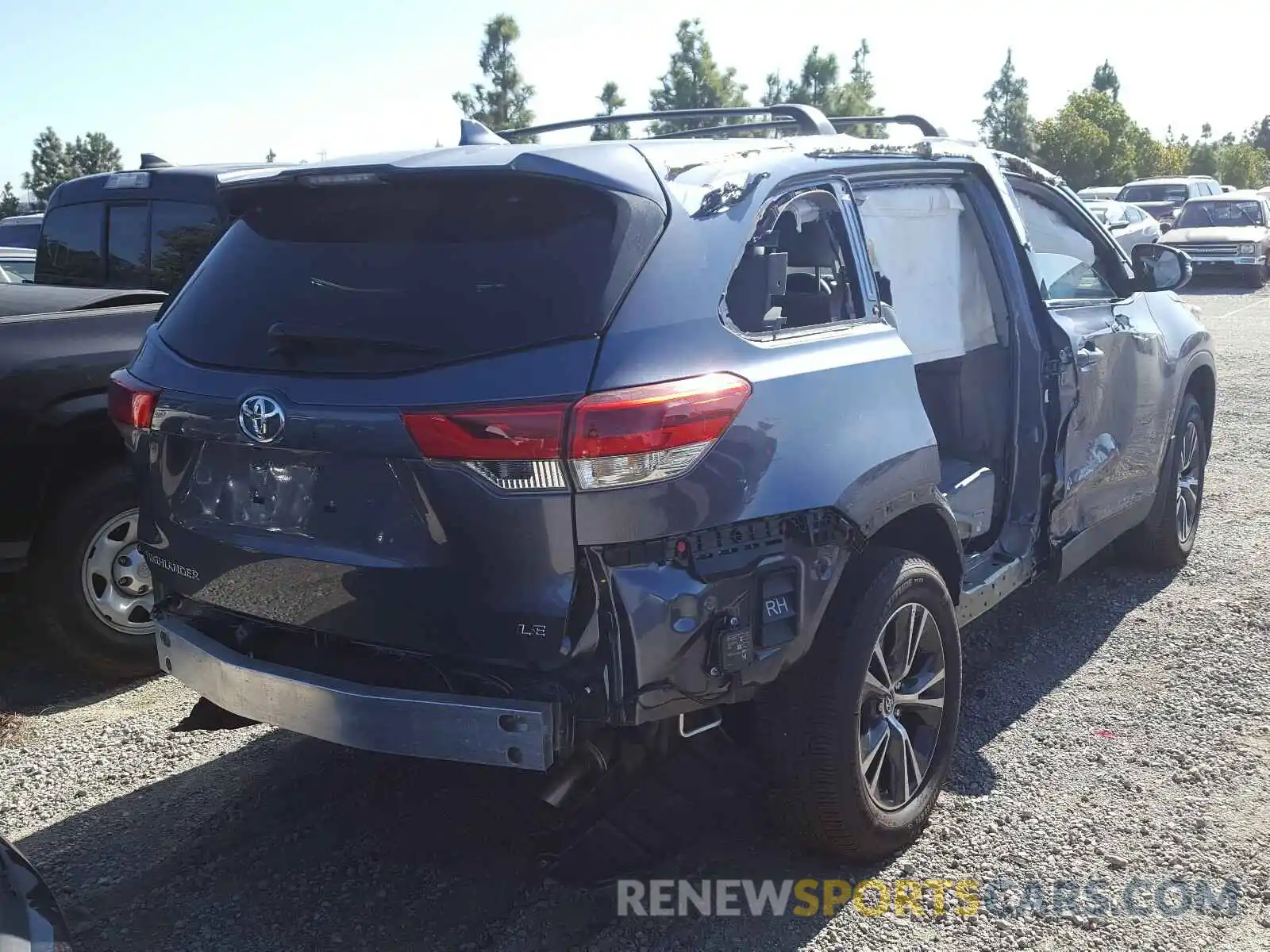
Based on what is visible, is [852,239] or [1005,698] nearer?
[852,239]

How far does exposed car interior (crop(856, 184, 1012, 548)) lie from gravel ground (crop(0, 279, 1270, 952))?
83cm

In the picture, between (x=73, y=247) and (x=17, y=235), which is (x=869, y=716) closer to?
(x=73, y=247)

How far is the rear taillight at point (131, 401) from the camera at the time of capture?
10.2 ft

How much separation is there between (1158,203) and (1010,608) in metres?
27.3

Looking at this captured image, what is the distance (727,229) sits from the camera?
9.34ft

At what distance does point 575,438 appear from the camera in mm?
2482

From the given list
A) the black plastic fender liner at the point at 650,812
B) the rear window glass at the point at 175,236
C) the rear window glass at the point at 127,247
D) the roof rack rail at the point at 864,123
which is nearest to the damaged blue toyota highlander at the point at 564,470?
the black plastic fender liner at the point at 650,812

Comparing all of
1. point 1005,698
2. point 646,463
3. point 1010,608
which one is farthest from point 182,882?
point 1010,608

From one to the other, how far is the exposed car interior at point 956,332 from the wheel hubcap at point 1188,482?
1.69 metres

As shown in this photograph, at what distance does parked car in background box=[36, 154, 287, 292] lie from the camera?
5754 mm

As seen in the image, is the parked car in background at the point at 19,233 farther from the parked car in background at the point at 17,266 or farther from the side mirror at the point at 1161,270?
the side mirror at the point at 1161,270

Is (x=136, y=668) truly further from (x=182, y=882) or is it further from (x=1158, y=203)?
(x=1158, y=203)

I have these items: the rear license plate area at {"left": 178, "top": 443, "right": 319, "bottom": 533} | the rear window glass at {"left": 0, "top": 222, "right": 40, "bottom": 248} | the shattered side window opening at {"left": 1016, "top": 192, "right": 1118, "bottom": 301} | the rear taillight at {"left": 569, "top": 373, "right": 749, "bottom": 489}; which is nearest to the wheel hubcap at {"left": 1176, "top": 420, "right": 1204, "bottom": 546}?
the shattered side window opening at {"left": 1016, "top": 192, "right": 1118, "bottom": 301}

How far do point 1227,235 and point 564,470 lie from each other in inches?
947
